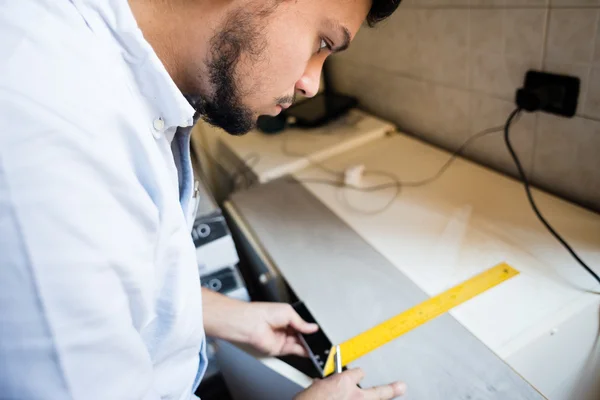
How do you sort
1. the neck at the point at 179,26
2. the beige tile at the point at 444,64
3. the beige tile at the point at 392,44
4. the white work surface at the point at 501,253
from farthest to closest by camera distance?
the beige tile at the point at 392,44 < the beige tile at the point at 444,64 < the white work surface at the point at 501,253 < the neck at the point at 179,26

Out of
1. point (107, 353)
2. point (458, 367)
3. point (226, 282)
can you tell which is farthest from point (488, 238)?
point (107, 353)

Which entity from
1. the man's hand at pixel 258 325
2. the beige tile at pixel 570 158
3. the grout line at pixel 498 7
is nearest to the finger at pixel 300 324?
the man's hand at pixel 258 325

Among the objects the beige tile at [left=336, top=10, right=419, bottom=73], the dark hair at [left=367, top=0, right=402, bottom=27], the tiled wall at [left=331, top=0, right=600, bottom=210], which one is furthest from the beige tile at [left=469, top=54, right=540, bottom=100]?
the dark hair at [left=367, top=0, right=402, bottom=27]

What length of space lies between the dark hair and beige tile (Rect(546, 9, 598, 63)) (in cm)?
34

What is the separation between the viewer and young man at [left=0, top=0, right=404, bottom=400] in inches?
12.1

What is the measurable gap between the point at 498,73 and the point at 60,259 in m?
0.89

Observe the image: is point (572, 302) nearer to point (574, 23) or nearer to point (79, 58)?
point (574, 23)

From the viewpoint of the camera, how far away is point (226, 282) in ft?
2.92

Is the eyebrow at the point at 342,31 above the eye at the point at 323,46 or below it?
above

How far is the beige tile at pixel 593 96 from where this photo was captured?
0.67 m

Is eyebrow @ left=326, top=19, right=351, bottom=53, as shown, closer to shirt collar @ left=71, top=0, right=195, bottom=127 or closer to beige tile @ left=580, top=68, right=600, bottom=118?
shirt collar @ left=71, top=0, right=195, bottom=127

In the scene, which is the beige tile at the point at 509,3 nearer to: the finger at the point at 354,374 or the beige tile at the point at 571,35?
the beige tile at the point at 571,35

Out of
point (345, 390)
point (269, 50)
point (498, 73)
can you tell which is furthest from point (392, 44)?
point (345, 390)

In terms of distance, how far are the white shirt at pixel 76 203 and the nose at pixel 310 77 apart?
0.82 ft
